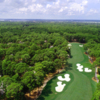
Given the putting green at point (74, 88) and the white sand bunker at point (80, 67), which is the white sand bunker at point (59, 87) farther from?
the white sand bunker at point (80, 67)

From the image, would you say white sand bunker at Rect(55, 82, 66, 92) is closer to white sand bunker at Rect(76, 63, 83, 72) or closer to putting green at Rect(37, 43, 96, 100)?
putting green at Rect(37, 43, 96, 100)

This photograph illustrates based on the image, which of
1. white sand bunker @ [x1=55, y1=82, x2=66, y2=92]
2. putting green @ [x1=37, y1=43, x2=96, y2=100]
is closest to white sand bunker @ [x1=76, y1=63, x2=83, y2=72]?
putting green @ [x1=37, y1=43, x2=96, y2=100]

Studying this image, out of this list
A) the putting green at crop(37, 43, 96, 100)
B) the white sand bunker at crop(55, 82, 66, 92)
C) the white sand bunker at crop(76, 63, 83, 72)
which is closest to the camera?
the putting green at crop(37, 43, 96, 100)

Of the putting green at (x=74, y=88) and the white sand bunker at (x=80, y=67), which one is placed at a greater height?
the white sand bunker at (x=80, y=67)

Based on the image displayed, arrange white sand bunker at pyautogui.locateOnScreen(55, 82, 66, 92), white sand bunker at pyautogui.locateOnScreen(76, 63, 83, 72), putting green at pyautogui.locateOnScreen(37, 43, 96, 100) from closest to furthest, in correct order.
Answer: putting green at pyautogui.locateOnScreen(37, 43, 96, 100) < white sand bunker at pyautogui.locateOnScreen(55, 82, 66, 92) < white sand bunker at pyautogui.locateOnScreen(76, 63, 83, 72)

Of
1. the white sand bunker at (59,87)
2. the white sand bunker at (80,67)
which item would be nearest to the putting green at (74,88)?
the white sand bunker at (59,87)

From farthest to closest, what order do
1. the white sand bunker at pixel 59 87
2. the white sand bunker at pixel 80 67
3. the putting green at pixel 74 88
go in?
the white sand bunker at pixel 80 67 < the white sand bunker at pixel 59 87 < the putting green at pixel 74 88

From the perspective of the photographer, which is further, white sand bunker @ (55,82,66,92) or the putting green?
white sand bunker @ (55,82,66,92)

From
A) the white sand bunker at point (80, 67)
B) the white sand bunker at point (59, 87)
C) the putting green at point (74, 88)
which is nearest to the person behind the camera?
the putting green at point (74, 88)

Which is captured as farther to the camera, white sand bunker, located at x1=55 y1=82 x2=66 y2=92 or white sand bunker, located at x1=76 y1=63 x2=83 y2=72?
white sand bunker, located at x1=76 y1=63 x2=83 y2=72

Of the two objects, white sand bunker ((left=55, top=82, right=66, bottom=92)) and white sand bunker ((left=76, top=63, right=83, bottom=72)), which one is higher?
white sand bunker ((left=76, top=63, right=83, bottom=72))

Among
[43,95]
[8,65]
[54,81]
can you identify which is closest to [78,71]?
[54,81]
